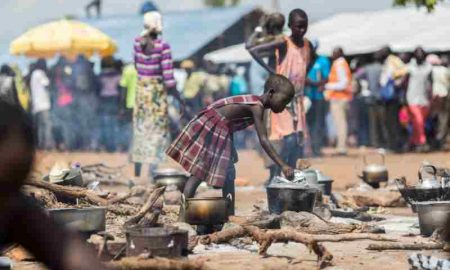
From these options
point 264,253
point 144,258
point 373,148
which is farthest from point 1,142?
point 373,148

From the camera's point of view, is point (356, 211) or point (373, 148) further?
point (373, 148)

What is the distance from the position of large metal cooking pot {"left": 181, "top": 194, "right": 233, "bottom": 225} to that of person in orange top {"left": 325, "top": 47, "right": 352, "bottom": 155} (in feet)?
33.9

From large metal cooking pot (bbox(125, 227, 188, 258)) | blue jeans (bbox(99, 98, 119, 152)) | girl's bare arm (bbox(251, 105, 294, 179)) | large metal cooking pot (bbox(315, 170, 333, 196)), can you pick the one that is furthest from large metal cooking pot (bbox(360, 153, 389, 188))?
blue jeans (bbox(99, 98, 119, 152))

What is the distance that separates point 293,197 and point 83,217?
1901 millimetres

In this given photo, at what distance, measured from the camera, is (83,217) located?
725 centimetres

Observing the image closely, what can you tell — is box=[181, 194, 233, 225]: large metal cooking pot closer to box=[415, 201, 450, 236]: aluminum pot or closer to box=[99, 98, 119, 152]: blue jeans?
box=[415, 201, 450, 236]: aluminum pot

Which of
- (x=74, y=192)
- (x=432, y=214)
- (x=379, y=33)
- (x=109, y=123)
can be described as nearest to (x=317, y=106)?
(x=109, y=123)

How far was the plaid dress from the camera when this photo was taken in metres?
8.71

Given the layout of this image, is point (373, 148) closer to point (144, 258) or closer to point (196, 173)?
point (196, 173)

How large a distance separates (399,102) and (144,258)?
15.0 meters

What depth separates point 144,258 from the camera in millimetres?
6266

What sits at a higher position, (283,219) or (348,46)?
(348,46)

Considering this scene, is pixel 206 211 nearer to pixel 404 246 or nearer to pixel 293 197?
pixel 293 197

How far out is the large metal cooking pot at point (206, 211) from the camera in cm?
784
